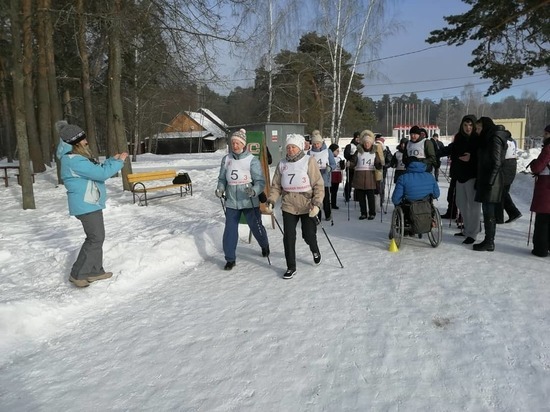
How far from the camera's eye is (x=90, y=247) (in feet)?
16.4

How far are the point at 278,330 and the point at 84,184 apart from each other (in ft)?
9.11

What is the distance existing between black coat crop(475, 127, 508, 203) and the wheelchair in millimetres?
617

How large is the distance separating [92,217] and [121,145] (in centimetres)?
821

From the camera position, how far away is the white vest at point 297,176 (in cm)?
511

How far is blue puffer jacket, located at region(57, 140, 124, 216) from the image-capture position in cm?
466

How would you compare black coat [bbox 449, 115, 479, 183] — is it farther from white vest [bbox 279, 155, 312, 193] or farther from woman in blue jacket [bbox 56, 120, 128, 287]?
woman in blue jacket [bbox 56, 120, 128, 287]

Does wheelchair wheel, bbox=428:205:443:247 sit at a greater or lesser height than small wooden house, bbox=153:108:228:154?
lesser

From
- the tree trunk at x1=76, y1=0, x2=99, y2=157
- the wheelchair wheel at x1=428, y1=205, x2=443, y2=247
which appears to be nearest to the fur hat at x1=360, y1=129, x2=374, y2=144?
the wheelchair wheel at x1=428, y1=205, x2=443, y2=247

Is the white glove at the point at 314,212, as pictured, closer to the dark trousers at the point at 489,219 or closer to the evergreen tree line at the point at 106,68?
the dark trousers at the point at 489,219

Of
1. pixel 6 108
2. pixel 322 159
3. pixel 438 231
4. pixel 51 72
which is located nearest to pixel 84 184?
pixel 438 231

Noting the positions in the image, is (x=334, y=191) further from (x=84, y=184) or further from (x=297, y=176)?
(x=84, y=184)

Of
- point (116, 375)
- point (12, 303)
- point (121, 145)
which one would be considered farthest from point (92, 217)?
point (121, 145)

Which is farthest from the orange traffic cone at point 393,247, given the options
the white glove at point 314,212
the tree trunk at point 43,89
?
the tree trunk at point 43,89

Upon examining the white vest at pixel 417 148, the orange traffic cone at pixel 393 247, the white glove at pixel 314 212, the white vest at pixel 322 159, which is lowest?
the orange traffic cone at pixel 393 247
